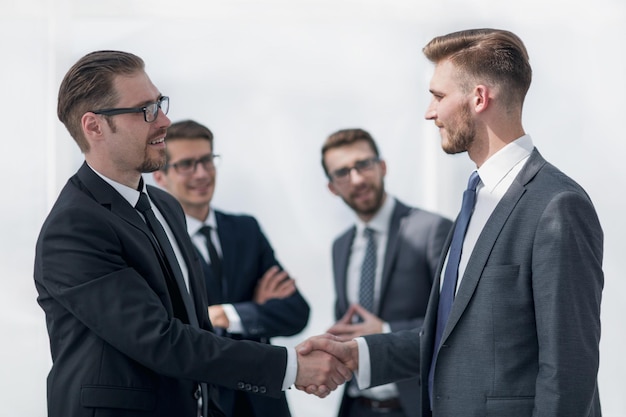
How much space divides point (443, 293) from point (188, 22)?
3.42 m

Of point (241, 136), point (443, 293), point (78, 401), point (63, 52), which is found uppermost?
point (63, 52)

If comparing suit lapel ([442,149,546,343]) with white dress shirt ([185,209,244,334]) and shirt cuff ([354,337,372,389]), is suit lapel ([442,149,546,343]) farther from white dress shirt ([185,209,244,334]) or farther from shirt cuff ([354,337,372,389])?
white dress shirt ([185,209,244,334])

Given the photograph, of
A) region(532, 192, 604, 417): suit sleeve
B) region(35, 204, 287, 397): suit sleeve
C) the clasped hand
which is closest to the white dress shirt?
the clasped hand

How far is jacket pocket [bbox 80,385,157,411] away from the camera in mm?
2525

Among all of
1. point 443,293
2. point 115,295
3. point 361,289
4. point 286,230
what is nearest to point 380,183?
point 361,289

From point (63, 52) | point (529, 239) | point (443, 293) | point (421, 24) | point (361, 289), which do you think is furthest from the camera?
point (421, 24)

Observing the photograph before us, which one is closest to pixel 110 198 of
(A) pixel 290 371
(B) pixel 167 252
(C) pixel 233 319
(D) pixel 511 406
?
(B) pixel 167 252

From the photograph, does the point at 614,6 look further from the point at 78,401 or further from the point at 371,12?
the point at 78,401

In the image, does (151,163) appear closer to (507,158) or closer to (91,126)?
(91,126)

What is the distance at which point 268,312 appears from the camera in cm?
423

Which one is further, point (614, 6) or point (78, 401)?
point (614, 6)

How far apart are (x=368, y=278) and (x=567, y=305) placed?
2141mm

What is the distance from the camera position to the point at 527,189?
253 cm

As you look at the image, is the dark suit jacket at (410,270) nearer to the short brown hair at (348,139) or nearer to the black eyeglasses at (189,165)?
the short brown hair at (348,139)
